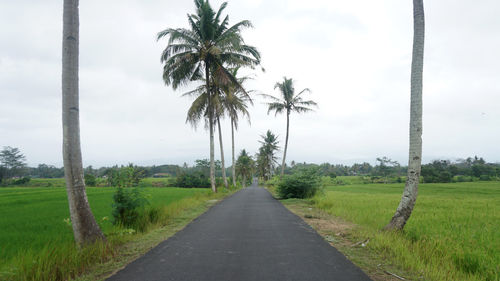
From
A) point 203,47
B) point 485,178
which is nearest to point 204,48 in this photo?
point 203,47

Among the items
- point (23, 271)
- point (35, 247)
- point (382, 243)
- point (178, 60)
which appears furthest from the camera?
point (178, 60)

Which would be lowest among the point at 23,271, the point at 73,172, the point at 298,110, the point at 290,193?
the point at 290,193

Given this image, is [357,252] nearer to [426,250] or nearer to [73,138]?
[426,250]

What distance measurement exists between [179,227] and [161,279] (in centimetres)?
390

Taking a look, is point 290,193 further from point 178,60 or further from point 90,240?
point 90,240

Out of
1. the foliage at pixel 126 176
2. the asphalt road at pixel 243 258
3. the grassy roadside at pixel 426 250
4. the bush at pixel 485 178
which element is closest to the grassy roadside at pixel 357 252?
the grassy roadside at pixel 426 250

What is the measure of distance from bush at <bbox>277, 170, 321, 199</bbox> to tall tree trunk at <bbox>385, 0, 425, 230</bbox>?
972 centimetres

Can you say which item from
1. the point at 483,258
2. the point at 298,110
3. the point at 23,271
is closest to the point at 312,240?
the point at 483,258

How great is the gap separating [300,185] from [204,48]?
11.0m

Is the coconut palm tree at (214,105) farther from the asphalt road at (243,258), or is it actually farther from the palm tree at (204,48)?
the asphalt road at (243,258)

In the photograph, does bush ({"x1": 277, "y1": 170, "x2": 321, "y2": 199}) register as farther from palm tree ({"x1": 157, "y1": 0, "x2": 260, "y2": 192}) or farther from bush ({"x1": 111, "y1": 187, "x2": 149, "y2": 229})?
bush ({"x1": 111, "y1": 187, "x2": 149, "y2": 229})

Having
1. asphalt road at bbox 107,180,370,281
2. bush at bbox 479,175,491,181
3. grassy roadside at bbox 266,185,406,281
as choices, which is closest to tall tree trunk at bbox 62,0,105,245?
asphalt road at bbox 107,180,370,281

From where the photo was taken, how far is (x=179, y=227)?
7.05 m

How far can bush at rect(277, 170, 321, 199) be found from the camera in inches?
617
